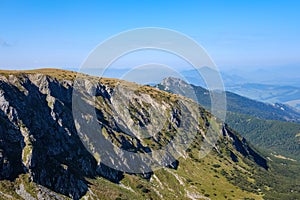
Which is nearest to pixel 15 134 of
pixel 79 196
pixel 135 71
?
pixel 79 196

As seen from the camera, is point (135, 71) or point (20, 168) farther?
point (20, 168)

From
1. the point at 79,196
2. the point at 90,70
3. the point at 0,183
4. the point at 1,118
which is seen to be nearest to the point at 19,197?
the point at 0,183

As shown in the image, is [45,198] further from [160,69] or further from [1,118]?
[160,69]

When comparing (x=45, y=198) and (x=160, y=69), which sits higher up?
(x=160, y=69)

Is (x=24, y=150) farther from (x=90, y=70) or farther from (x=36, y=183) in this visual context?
(x=90, y=70)

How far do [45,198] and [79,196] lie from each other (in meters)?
27.5

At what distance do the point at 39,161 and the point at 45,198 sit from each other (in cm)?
2431

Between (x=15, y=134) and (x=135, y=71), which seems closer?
(x=135, y=71)

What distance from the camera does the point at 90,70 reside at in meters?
119

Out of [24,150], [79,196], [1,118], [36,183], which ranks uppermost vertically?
[1,118]

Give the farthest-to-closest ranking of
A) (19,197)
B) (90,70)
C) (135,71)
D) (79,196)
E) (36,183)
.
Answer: (79,196) < (36,183) < (19,197) < (90,70) < (135,71)

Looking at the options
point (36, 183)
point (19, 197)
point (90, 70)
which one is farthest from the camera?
point (36, 183)

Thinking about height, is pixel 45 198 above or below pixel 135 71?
below

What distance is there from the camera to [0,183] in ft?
549
